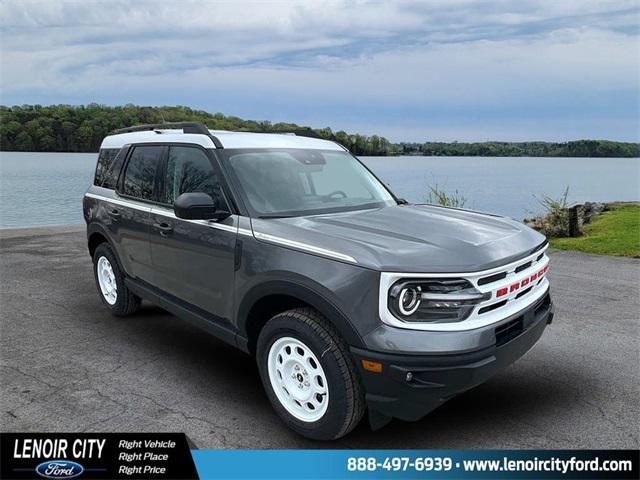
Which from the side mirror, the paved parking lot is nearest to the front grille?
the paved parking lot

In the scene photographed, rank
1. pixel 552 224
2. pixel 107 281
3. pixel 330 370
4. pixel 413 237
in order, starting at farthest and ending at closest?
pixel 552 224 → pixel 107 281 → pixel 413 237 → pixel 330 370

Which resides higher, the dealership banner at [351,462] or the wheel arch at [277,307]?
the wheel arch at [277,307]

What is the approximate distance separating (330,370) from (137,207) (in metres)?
2.89

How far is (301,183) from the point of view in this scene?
4.19 m

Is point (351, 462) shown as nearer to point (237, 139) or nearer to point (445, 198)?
point (237, 139)

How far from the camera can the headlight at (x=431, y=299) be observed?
286 centimetres

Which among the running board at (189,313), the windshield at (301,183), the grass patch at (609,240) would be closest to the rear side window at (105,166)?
the running board at (189,313)

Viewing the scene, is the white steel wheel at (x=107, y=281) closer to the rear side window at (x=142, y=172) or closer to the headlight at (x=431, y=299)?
the rear side window at (x=142, y=172)

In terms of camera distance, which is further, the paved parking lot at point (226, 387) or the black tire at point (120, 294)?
the black tire at point (120, 294)

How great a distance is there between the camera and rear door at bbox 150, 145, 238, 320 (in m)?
3.82

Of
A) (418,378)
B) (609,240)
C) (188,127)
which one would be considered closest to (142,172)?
(188,127)

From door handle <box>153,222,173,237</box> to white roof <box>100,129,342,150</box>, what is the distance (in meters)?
0.74

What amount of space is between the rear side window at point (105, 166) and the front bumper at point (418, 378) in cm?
396

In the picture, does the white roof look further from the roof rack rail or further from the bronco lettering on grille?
the bronco lettering on grille
